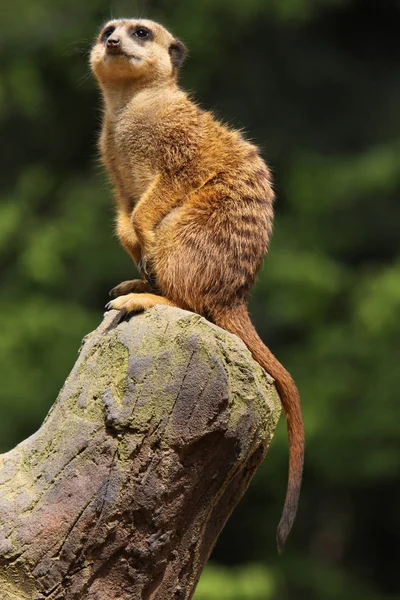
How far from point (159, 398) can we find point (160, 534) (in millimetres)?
402

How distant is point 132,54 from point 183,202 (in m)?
0.69

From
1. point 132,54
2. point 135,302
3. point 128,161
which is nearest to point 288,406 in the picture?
point 135,302

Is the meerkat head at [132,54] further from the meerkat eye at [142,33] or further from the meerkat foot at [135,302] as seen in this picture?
the meerkat foot at [135,302]

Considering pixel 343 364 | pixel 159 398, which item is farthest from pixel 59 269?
pixel 159 398

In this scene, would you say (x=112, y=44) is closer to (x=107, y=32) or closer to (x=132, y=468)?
(x=107, y=32)

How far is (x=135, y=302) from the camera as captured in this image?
11.3ft

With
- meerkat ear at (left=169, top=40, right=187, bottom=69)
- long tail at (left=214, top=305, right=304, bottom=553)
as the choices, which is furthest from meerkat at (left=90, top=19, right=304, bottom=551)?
meerkat ear at (left=169, top=40, right=187, bottom=69)

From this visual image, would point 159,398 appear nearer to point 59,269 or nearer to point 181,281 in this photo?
point 181,281

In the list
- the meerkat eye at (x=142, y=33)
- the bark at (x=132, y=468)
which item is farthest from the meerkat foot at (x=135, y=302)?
the meerkat eye at (x=142, y=33)

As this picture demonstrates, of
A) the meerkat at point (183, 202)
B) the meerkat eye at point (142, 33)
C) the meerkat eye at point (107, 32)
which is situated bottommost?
the meerkat at point (183, 202)

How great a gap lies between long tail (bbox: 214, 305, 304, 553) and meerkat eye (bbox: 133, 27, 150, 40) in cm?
126

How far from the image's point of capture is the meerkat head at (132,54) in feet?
13.3

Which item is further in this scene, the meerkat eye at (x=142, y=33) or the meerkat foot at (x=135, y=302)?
the meerkat eye at (x=142, y=33)

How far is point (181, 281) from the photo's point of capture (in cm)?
364
